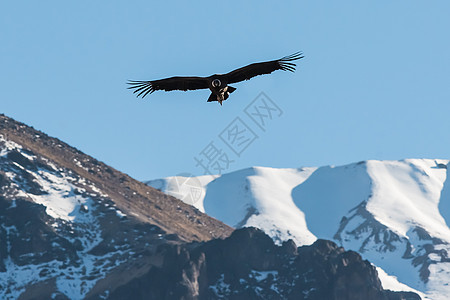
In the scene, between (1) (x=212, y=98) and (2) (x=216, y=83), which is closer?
(2) (x=216, y=83)

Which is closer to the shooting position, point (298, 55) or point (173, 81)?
point (298, 55)

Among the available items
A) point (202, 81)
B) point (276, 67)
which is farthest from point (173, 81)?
point (276, 67)

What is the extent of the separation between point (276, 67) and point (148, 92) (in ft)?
21.4

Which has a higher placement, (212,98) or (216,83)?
(216,83)

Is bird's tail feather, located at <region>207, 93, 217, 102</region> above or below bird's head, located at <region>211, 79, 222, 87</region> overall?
below

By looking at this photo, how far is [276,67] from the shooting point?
54250mm

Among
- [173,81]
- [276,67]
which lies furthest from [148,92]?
[276,67]

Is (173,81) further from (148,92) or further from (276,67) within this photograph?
(276,67)

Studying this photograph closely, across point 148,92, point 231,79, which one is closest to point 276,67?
point 231,79

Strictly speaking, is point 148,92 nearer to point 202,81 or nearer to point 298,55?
point 202,81

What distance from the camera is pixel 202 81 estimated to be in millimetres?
54156

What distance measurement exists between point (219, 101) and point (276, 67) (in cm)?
432

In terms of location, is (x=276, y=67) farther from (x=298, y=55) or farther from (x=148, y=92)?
(x=148, y=92)

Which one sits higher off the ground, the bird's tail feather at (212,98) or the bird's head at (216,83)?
the bird's head at (216,83)
